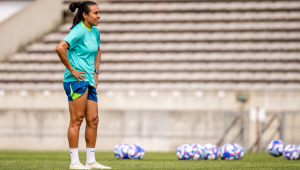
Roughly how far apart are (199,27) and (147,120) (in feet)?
18.8

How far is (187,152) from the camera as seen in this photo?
7090mm

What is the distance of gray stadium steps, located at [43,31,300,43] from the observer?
16.1 metres

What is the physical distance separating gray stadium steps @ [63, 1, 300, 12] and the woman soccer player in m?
12.7

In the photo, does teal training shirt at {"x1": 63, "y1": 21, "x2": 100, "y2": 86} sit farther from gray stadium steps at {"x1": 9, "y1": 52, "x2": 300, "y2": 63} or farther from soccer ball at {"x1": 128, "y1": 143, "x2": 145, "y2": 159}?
gray stadium steps at {"x1": 9, "y1": 52, "x2": 300, "y2": 63}

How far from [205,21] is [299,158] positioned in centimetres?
1022

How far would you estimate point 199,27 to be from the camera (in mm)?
16750

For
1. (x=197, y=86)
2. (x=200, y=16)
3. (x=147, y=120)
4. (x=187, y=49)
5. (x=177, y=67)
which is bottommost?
(x=147, y=120)

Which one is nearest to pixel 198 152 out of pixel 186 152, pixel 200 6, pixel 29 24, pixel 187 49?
pixel 186 152

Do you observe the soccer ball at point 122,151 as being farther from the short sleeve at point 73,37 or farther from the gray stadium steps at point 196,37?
the gray stadium steps at point 196,37

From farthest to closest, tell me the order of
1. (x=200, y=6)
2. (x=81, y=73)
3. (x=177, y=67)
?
1. (x=200, y=6)
2. (x=177, y=67)
3. (x=81, y=73)

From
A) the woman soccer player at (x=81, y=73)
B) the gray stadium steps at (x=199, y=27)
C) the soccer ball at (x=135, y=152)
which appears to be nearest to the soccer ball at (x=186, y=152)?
the soccer ball at (x=135, y=152)

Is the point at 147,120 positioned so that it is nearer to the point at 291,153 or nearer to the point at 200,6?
the point at 291,153

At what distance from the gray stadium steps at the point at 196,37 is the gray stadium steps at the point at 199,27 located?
16 centimetres

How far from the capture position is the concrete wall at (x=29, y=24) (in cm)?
1711
